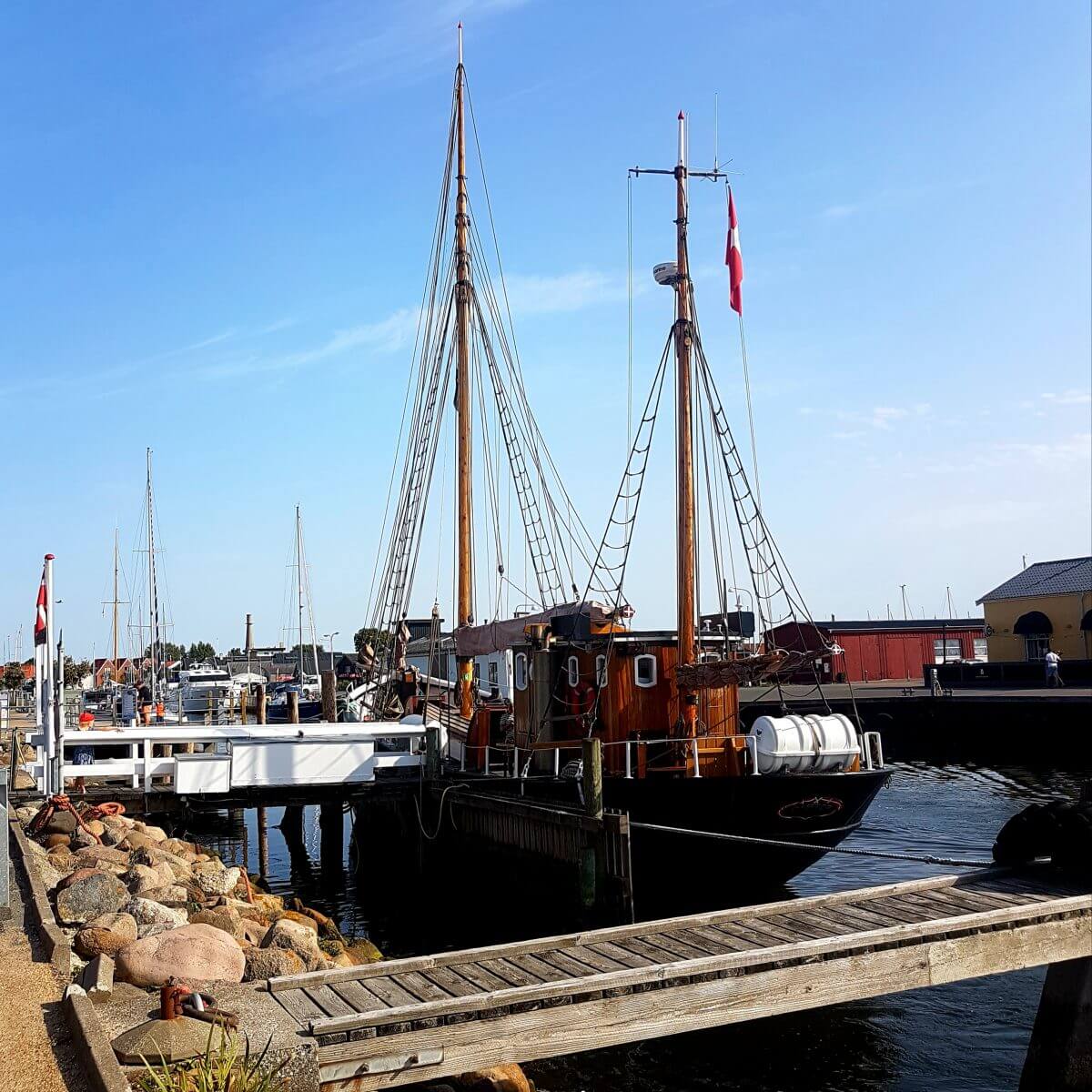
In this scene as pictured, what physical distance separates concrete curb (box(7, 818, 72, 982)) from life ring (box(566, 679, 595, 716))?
9825 millimetres

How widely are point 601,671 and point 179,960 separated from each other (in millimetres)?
11953

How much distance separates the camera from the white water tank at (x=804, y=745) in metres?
18.8

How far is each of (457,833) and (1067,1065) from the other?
535 inches

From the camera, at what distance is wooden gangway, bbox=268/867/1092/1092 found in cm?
846

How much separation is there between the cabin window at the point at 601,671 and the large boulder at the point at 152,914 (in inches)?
381

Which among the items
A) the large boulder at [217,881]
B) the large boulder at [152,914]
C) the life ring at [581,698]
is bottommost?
the large boulder at [217,881]

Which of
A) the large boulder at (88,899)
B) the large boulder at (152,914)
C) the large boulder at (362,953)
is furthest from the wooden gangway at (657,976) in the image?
the large boulder at (362,953)

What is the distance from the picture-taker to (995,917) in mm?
10773

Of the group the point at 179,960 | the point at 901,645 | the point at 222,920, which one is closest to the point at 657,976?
the point at 179,960

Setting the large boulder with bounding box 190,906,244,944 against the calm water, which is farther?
the calm water

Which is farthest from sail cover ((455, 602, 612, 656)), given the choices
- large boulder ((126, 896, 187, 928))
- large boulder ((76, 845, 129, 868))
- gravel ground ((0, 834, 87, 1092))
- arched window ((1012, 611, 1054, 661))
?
arched window ((1012, 611, 1054, 661))

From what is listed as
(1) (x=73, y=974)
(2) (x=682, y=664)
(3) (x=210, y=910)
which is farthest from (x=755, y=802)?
(1) (x=73, y=974)

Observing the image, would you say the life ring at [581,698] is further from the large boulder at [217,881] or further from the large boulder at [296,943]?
the large boulder at [296,943]

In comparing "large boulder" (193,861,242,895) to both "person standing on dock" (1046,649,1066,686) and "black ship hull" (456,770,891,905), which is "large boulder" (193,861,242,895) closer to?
"black ship hull" (456,770,891,905)
